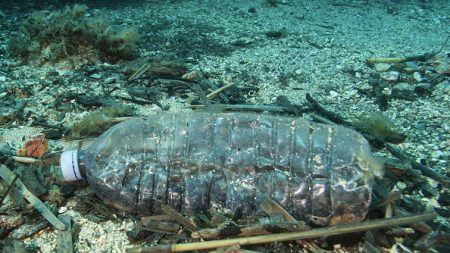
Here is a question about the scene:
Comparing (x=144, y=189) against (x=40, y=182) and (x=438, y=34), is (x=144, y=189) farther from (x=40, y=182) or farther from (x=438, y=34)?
(x=438, y=34)

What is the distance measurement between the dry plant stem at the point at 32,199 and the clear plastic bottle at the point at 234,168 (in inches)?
13.5

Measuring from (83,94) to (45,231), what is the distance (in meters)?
2.42

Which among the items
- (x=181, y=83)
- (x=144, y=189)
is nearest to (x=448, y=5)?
(x=181, y=83)

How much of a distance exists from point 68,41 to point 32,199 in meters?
3.59

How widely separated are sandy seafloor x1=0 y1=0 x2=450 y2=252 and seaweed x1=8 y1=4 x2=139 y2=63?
24cm

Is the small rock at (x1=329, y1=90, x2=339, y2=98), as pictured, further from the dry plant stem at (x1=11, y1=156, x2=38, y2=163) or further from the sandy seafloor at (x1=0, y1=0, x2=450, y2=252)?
the dry plant stem at (x1=11, y1=156, x2=38, y2=163)

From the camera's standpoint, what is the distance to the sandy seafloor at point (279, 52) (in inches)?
162

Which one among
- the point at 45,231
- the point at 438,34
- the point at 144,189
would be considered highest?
the point at 438,34

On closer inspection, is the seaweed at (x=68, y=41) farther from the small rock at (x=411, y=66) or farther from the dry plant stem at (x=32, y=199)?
the small rock at (x=411, y=66)

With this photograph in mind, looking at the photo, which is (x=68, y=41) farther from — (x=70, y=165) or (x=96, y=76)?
(x=70, y=165)

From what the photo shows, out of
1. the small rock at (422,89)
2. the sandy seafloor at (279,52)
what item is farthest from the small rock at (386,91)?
the small rock at (422,89)

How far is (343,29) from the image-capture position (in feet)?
27.0

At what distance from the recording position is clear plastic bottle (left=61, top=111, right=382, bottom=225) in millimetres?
2688

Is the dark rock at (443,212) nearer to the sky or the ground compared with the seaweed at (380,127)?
nearer to the ground
